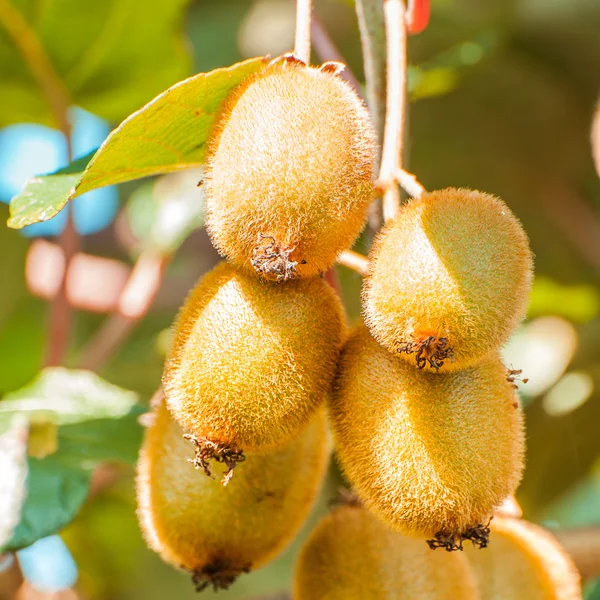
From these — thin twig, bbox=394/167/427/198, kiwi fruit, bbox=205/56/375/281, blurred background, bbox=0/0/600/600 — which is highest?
kiwi fruit, bbox=205/56/375/281

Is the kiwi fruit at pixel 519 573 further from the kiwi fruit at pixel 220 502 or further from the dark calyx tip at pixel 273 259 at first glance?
the dark calyx tip at pixel 273 259

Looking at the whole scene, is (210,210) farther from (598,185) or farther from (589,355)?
(598,185)

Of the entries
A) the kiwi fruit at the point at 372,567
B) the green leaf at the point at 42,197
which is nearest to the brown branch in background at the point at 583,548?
the kiwi fruit at the point at 372,567

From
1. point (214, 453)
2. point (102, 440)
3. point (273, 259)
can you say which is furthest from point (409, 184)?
point (102, 440)

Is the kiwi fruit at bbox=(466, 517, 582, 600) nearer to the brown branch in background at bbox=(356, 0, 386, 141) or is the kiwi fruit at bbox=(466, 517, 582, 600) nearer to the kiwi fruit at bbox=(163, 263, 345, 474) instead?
the kiwi fruit at bbox=(163, 263, 345, 474)

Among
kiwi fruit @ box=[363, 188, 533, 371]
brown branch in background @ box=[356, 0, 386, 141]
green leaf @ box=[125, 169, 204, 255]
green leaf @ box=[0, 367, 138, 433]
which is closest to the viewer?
kiwi fruit @ box=[363, 188, 533, 371]

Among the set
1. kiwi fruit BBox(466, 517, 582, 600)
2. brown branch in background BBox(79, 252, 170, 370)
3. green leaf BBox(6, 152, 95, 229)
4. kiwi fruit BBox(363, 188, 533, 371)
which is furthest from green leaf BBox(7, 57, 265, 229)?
brown branch in background BBox(79, 252, 170, 370)
